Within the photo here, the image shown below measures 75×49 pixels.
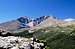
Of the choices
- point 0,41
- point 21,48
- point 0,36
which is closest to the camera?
point 21,48

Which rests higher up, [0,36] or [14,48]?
[0,36]

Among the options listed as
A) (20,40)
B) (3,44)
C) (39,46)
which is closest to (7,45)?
(3,44)

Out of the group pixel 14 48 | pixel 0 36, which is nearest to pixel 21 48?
pixel 14 48

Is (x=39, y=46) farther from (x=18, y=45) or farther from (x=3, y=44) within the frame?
(x=3, y=44)

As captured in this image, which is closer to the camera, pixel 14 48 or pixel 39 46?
pixel 14 48

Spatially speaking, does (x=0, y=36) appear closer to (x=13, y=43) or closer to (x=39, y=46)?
(x=13, y=43)

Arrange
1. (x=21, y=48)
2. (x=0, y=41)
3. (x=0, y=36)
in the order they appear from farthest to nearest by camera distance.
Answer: (x=0, y=36) → (x=0, y=41) → (x=21, y=48)

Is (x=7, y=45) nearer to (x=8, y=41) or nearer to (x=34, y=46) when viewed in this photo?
(x=8, y=41)

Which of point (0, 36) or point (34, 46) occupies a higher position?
point (0, 36)
